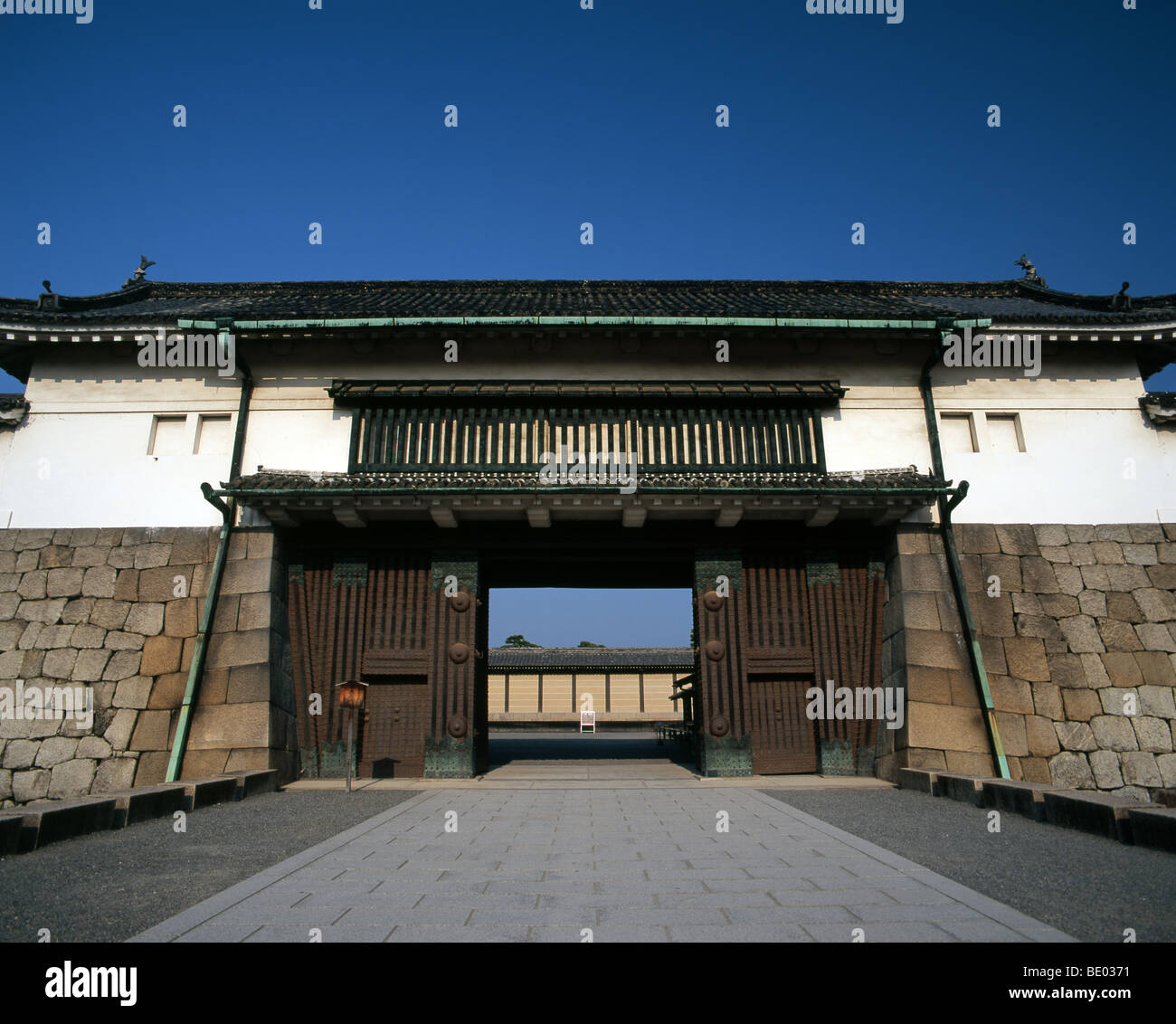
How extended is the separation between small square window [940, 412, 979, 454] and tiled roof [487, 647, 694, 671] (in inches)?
1063

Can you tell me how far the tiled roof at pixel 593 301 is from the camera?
525 inches

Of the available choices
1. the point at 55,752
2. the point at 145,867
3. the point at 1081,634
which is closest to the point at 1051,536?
the point at 1081,634

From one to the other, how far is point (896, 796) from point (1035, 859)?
4.07 m

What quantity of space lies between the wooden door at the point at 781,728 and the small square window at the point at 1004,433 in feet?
20.5

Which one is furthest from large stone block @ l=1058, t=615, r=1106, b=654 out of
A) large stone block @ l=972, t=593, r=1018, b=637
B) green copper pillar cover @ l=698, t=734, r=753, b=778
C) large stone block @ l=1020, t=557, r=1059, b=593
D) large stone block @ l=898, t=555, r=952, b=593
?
green copper pillar cover @ l=698, t=734, r=753, b=778

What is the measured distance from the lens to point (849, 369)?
1409cm

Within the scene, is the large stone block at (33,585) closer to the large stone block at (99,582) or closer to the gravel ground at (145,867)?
the large stone block at (99,582)

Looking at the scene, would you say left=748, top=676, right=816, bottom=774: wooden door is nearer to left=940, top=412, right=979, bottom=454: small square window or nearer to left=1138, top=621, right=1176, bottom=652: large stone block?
left=940, top=412, right=979, bottom=454: small square window

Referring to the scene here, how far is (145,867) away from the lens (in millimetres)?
6160

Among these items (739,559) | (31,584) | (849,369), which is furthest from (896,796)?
(31,584)

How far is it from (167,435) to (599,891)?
507 inches

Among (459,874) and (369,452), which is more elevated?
(369,452)

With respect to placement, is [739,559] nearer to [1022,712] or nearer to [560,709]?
[1022,712]

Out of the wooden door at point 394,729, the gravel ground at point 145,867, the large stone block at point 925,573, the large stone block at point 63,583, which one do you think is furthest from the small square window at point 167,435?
the large stone block at point 925,573
